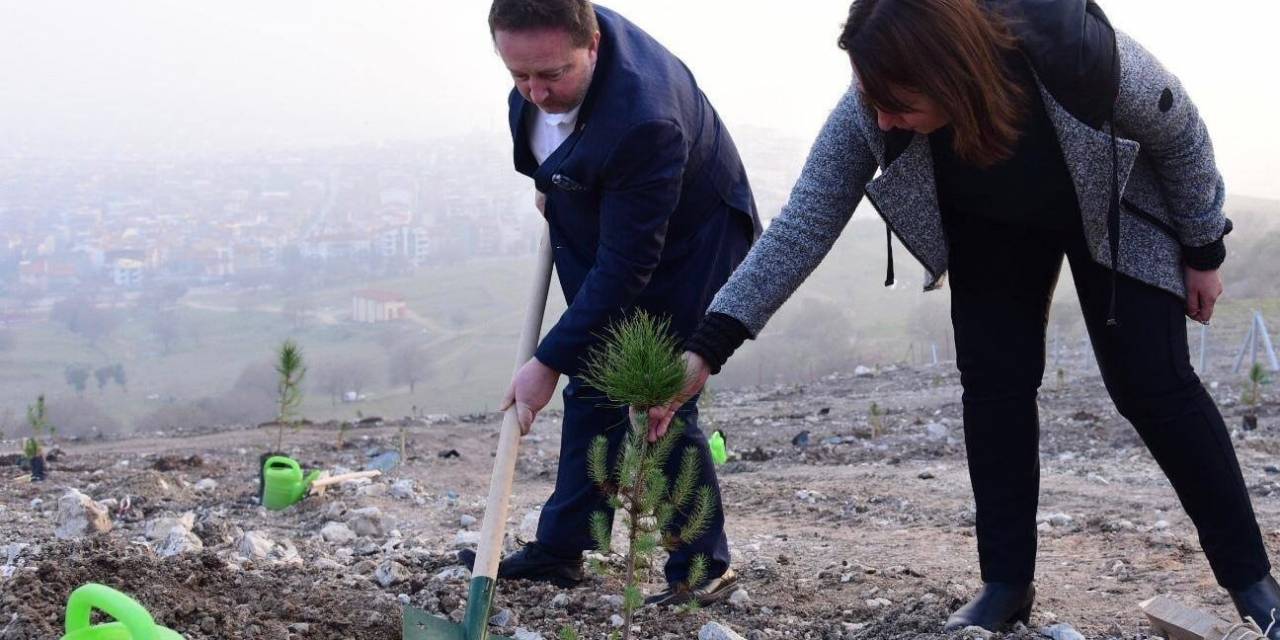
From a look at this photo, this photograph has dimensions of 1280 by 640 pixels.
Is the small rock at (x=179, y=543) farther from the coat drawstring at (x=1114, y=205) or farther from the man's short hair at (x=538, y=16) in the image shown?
the coat drawstring at (x=1114, y=205)

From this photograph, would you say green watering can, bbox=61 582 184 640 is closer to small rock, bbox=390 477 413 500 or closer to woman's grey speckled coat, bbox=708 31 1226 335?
woman's grey speckled coat, bbox=708 31 1226 335

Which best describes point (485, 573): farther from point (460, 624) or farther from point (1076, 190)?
point (1076, 190)

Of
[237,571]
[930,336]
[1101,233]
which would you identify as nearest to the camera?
[1101,233]

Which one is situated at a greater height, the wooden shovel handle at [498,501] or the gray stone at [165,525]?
the wooden shovel handle at [498,501]

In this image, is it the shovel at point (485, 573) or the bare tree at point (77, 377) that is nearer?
the shovel at point (485, 573)

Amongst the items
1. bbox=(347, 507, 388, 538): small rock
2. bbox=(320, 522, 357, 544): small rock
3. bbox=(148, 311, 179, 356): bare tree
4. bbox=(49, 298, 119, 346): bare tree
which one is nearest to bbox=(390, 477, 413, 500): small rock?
bbox=(347, 507, 388, 538): small rock

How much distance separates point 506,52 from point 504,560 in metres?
1.51

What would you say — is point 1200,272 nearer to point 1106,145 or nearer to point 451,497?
point 1106,145

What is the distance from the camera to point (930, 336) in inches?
629

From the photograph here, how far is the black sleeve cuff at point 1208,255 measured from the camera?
8.13 ft

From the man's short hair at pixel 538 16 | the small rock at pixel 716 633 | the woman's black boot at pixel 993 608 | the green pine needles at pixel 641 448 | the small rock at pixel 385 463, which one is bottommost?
the small rock at pixel 385 463

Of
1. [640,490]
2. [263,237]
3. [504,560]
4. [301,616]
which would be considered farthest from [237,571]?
[263,237]

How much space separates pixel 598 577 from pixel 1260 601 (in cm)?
173

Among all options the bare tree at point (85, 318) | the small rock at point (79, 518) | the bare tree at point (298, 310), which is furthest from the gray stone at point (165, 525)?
the bare tree at point (85, 318)
